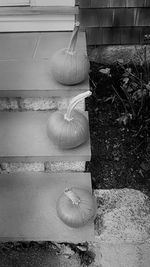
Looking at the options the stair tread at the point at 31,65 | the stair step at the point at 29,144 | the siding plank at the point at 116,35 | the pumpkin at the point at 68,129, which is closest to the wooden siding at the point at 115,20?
the siding plank at the point at 116,35

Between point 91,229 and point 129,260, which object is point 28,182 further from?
point 129,260

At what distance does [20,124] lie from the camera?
2.14m

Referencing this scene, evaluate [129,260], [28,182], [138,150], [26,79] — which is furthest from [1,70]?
[129,260]

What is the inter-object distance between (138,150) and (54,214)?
961 millimetres

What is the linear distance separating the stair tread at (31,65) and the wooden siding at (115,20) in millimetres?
188

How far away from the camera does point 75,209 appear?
65.9 inches

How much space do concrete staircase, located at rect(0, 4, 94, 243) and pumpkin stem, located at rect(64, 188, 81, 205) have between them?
21 cm

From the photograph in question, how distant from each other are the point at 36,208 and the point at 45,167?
0.31 m

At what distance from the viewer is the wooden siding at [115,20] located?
2781 mm

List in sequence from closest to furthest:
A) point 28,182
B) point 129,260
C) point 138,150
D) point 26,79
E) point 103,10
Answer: point 129,260, point 28,182, point 26,79, point 138,150, point 103,10

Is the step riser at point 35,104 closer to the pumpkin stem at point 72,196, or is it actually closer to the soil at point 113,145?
the soil at point 113,145

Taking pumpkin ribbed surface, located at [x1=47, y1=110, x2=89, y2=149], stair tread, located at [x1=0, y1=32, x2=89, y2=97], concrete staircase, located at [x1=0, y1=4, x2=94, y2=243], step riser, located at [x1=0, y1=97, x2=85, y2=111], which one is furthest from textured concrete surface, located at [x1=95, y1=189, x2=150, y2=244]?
stair tread, located at [x1=0, y1=32, x2=89, y2=97]

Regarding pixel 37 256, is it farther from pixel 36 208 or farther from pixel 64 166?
pixel 64 166

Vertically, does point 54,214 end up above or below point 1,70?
below
